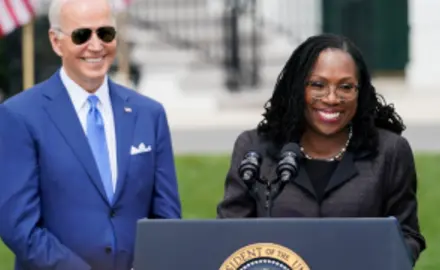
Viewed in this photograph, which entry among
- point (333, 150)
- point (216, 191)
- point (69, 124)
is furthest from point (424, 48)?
point (69, 124)

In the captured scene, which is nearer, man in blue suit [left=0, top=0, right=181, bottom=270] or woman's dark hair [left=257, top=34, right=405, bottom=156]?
man in blue suit [left=0, top=0, right=181, bottom=270]

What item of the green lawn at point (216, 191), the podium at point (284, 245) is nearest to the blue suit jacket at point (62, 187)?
the podium at point (284, 245)

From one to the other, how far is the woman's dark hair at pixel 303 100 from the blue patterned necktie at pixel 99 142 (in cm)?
61

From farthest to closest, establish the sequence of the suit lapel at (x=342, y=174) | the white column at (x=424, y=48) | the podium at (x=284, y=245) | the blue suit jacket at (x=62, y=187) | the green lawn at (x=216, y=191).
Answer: the white column at (x=424, y=48), the green lawn at (x=216, y=191), the suit lapel at (x=342, y=174), the blue suit jacket at (x=62, y=187), the podium at (x=284, y=245)

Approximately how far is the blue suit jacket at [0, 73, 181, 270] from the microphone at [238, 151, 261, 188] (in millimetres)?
582

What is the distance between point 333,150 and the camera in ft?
19.1

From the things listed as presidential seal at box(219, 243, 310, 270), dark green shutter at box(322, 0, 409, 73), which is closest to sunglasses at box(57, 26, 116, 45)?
presidential seal at box(219, 243, 310, 270)

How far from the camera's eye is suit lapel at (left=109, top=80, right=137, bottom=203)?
18.7ft

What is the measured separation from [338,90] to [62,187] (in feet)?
3.49

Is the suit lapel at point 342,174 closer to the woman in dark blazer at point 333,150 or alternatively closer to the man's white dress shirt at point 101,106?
the woman in dark blazer at point 333,150

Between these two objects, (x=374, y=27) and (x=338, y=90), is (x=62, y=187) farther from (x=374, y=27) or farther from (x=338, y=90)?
(x=374, y=27)

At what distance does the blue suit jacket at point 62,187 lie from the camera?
5594mm

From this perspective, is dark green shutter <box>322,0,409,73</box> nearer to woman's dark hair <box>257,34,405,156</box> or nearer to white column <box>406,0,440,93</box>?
white column <box>406,0,440,93</box>

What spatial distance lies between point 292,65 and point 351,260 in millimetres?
1151
